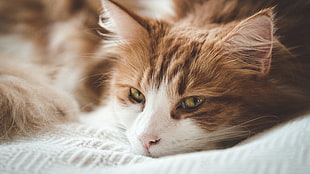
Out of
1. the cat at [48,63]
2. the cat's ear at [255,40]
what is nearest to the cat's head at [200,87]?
the cat's ear at [255,40]

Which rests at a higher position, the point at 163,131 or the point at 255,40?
the point at 255,40

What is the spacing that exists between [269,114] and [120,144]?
50 centimetres

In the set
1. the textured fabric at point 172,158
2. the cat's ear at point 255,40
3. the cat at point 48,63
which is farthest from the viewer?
the cat at point 48,63

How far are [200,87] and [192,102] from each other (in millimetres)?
54

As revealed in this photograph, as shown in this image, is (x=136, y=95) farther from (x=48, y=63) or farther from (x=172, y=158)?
(x=48, y=63)

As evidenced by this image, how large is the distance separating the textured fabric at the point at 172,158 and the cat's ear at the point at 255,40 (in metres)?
0.22

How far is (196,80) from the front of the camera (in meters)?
1.04

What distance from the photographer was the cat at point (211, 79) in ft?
3.31

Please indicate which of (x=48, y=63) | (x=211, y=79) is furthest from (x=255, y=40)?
(x=48, y=63)

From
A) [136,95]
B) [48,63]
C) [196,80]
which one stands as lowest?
[48,63]

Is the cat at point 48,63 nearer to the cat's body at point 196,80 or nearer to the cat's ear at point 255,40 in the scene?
the cat's body at point 196,80

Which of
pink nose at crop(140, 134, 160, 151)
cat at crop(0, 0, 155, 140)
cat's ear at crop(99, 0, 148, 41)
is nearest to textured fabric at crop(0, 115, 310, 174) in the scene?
pink nose at crop(140, 134, 160, 151)

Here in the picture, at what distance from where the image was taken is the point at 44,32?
1940mm

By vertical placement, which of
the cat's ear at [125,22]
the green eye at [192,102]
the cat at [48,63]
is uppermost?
the cat's ear at [125,22]
